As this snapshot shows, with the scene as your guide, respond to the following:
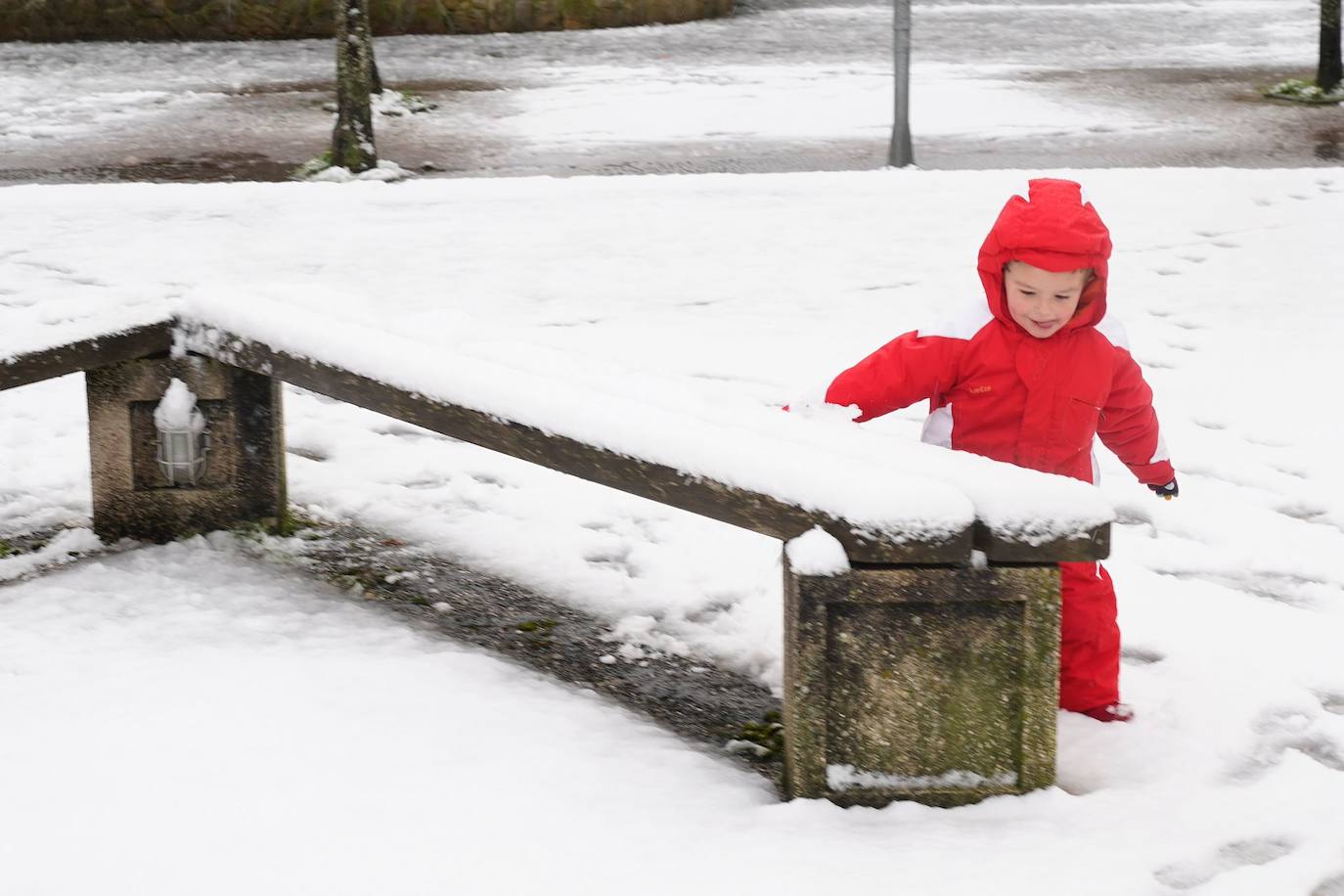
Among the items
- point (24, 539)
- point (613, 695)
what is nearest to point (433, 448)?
point (24, 539)

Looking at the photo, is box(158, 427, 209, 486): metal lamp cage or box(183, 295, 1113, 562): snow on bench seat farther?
box(158, 427, 209, 486): metal lamp cage

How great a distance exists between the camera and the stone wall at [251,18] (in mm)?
16203

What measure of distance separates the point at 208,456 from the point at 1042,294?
225 cm

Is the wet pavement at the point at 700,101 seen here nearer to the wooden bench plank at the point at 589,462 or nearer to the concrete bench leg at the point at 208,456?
the concrete bench leg at the point at 208,456

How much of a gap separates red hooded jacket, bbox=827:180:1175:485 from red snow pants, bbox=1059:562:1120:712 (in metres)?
0.23

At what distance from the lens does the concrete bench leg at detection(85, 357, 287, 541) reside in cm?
401

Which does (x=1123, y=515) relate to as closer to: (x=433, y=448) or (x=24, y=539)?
(x=433, y=448)

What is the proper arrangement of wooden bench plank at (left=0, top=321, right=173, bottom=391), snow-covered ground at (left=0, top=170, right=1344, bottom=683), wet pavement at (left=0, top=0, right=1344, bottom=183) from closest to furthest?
1. wooden bench plank at (left=0, top=321, right=173, bottom=391)
2. snow-covered ground at (left=0, top=170, right=1344, bottom=683)
3. wet pavement at (left=0, top=0, right=1344, bottom=183)

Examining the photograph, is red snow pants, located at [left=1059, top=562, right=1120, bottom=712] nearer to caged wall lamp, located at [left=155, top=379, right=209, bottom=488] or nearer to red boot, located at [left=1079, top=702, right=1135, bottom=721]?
red boot, located at [left=1079, top=702, right=1135, bottom=721]

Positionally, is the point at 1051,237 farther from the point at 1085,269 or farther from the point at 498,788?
the point at 498,788

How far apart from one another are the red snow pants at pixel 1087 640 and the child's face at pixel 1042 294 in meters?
0.50

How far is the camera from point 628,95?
12.6 metres

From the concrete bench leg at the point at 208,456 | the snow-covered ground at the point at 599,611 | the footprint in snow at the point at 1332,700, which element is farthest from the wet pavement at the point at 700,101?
the footprint in snow at the point at 1332,700

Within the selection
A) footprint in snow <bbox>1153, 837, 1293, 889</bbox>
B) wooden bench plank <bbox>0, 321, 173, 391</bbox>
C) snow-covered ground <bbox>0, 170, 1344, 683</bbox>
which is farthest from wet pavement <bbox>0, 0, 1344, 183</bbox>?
footprint in snow <bbox>1153, 837, 1293, 889</bbox>
